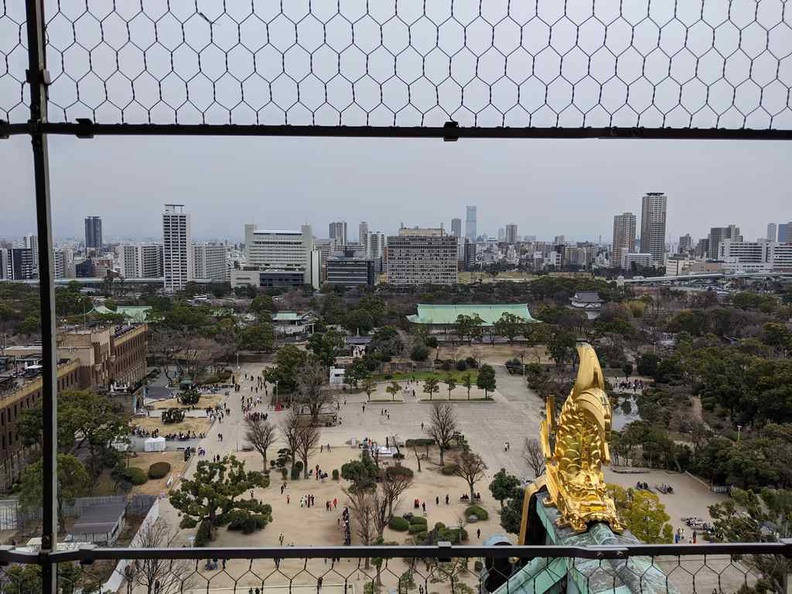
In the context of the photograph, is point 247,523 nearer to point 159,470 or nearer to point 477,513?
point 159,470

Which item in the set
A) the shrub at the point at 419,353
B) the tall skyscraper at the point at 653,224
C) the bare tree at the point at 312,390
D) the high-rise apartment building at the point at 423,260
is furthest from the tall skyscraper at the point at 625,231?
the bare tree at the point at 312,390

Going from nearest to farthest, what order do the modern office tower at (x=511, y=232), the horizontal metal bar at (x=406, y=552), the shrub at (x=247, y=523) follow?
the horizontal metal bar at (x=406, y=552)
the shrub at (x=247, y=523)
the modern office tower at (x=511, y=232)

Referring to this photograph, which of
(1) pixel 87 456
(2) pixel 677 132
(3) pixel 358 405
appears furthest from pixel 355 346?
(2) pixel 677 132

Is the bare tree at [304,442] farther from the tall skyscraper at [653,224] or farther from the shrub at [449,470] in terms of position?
the tall skyscraper at [653,224]

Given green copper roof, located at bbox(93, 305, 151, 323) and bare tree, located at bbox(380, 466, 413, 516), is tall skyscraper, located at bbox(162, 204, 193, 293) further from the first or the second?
A: bare tree, located at bbox(380, 466, 413, 516)

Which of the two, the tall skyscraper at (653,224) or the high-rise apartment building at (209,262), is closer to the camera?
the high-rise apartment building at (209,262)

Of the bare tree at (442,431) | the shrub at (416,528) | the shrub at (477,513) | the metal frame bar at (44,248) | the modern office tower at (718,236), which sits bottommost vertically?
the shrub at (416,528)

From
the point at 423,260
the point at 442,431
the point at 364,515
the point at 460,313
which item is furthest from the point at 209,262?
the point at 364,515

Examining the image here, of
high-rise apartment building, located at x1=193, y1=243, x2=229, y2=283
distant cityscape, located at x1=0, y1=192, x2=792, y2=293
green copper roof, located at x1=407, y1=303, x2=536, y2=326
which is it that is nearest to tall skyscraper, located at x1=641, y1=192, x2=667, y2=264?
distant cityscape, located at x1=0, y1=192, x2=792, y2=293
